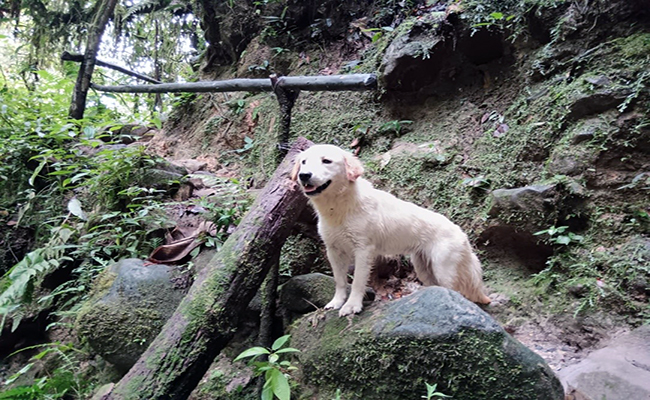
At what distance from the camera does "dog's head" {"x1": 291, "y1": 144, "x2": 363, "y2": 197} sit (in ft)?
9.79

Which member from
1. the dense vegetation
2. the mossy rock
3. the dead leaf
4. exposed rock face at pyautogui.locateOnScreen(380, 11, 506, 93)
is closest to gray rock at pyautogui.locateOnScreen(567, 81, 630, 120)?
the dense vegetation

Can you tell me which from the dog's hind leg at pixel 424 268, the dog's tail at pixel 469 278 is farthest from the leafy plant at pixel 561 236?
the dog's hind leg at pixel 424 268

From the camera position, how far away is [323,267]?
4.28 meters

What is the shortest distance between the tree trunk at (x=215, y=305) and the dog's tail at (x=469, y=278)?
154cm

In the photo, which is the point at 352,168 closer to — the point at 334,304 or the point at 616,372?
the point at 334,304

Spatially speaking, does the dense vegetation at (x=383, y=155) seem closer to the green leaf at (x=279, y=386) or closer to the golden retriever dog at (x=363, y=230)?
the green leaf at (x=279, y=386)

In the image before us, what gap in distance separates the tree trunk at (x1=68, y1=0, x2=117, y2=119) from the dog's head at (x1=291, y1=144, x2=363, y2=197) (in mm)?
6502

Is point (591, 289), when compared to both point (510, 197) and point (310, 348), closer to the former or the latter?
point (510, 197)

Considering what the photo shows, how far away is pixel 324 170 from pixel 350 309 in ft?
3.57

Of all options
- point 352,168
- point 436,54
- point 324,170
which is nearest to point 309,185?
point 324,170

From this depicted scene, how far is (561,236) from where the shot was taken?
363 centimetres

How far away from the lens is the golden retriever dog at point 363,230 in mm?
3080

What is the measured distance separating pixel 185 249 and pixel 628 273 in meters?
4.18

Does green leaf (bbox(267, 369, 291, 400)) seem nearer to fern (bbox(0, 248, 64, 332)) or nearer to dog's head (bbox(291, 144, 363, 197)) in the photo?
dog's head (bbox(291, 144, 363, 197))
